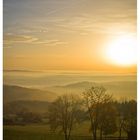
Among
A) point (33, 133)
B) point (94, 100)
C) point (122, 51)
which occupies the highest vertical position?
point (122, 51)

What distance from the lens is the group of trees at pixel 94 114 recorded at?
7.61 ft

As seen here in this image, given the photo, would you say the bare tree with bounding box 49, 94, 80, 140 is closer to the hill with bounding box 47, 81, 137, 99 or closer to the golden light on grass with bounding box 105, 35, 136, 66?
the hill with bounding box 47, 81, 137, 99

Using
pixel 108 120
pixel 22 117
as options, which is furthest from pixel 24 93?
pixel 108 120

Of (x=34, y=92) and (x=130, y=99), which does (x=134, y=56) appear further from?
(x=34, y=92)

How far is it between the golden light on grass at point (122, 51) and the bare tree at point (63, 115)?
0.97 feet

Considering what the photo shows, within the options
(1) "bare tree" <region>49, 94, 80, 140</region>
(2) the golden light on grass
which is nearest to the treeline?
(1) "bare tree" <region>49, 94, 80, 140</region>

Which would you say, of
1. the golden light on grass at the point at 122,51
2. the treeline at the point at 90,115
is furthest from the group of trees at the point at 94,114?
the golden light on grass at the point at 122,51

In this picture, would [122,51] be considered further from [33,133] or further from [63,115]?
[33,133]

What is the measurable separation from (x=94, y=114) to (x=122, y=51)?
14.4 inches

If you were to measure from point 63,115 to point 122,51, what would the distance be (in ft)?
1.52

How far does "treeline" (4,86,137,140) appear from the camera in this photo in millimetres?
2314

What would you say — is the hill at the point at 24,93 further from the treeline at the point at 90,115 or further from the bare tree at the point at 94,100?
the bare tree at the point at 94,100

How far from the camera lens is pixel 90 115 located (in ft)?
7.63

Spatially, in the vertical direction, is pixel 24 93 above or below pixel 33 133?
above
